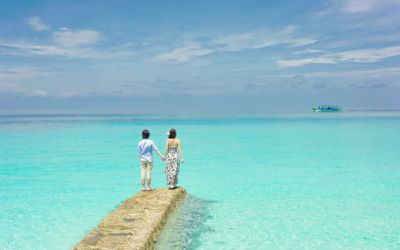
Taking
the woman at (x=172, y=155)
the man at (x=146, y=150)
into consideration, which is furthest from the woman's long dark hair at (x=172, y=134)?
the man at (x=146, y=150)

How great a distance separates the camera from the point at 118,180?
1719 cm

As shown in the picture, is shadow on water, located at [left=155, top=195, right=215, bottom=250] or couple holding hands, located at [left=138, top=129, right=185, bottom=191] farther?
couple holding hands, located at [left=138, top=129, right=185, bottom=191]

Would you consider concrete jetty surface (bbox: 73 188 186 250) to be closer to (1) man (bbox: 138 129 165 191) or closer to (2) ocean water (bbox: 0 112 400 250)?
(2) ocean water (bbox: 0 112 400 250)

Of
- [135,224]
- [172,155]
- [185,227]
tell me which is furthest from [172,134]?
[135,224]

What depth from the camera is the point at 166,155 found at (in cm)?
1159

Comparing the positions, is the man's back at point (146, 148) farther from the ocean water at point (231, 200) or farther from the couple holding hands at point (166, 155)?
the ocean water at point (231, 200)

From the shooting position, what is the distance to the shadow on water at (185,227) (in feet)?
27.2

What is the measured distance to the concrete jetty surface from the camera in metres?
7.20

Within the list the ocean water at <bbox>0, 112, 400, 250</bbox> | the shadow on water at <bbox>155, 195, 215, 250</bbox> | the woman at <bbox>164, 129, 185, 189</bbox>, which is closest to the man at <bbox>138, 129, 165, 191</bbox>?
the woman at <bbox>164, 129, 185, 189</bbox>

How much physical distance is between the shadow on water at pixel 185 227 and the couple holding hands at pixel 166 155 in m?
1.07

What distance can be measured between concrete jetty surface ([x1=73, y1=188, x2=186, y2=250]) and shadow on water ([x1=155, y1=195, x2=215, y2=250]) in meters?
0.19

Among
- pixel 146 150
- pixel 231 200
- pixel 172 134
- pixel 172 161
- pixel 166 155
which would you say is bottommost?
pixel 231 200

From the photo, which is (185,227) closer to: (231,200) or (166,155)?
(166,155)

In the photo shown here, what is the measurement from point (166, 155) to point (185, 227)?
9.01ft
